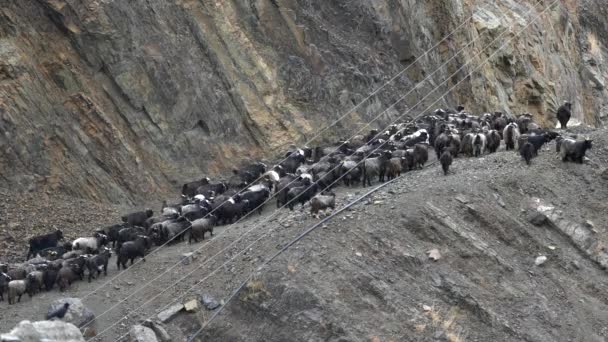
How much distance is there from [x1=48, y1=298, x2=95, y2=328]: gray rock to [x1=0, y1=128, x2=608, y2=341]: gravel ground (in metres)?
0.33

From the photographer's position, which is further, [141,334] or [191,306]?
[191,306]

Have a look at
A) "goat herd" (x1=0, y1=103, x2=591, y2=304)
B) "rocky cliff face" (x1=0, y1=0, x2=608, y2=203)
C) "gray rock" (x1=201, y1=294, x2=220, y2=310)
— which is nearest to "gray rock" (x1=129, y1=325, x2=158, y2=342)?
"gray rock" (x1=201, y1=294, x2=220, y2=310)

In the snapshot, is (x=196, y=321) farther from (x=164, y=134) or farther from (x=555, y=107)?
(x=555, y=107)

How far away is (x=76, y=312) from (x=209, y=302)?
347cm

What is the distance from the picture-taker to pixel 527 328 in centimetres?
2716

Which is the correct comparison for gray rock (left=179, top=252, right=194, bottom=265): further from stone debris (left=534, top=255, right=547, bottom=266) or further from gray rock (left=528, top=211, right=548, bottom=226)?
gray rock (left=528, top=211, right=548, bottom=226)

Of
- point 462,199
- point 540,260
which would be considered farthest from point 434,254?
point 540,260

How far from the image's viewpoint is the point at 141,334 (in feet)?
86.2

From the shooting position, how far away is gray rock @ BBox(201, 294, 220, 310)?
27000mm

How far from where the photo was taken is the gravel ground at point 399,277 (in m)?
26.2

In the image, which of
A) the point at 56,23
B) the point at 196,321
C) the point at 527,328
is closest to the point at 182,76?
the point at 56,23

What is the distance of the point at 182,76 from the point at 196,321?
17.2 m

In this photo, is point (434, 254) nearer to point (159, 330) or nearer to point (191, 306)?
point (191, 306)

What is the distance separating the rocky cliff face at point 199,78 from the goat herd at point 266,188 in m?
2.57
